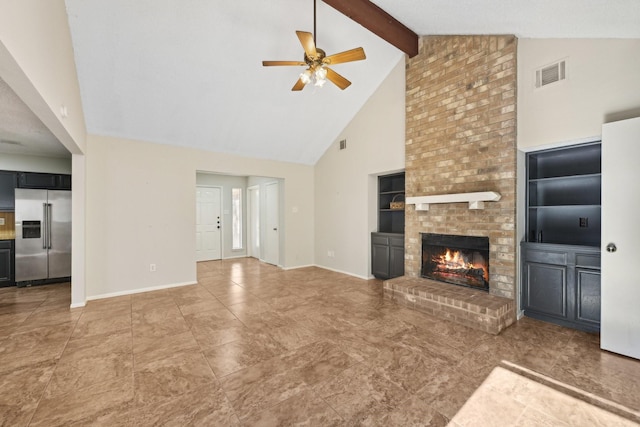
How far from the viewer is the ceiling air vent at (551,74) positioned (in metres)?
3.00

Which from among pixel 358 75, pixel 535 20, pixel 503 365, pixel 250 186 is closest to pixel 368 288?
pixel 503 365

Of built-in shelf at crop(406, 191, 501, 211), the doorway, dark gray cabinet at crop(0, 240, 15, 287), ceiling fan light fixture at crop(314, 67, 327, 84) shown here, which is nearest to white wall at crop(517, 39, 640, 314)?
built-in shelf at crop(406, 191, 501, 211)

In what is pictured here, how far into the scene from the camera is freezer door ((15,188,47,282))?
487 cm

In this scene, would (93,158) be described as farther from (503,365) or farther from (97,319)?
(503,365)

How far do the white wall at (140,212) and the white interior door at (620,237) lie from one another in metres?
5.46

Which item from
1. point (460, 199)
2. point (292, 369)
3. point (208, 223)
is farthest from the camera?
point (208, 223)

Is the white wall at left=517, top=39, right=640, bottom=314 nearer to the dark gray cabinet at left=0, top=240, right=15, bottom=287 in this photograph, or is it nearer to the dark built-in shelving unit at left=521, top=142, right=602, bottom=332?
the dark built-in shelving unit at left=521, top=142, right=602, bottom=332

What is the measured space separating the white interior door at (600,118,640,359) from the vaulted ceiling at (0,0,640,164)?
1070 millimetres

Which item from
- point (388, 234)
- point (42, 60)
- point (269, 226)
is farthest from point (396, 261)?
point (42, 60)

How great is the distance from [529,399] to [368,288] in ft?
9.28

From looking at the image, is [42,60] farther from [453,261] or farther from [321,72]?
[453,261]

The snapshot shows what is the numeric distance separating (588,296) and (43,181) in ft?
28.3

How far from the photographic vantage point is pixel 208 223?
7.58 m

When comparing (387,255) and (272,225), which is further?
(272,225)
